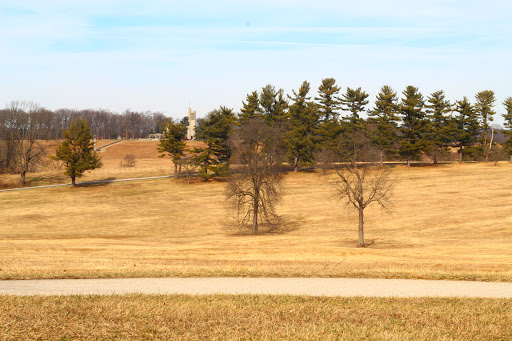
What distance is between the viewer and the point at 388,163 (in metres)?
96.7

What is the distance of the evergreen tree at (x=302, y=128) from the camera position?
3374 inches

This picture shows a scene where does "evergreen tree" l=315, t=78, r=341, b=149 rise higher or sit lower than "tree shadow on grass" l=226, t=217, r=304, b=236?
higher

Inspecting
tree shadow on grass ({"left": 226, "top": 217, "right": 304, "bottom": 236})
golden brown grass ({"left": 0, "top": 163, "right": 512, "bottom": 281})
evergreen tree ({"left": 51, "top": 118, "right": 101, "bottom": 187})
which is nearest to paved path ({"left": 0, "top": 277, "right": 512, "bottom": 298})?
golden brown grass ({"left": 0, "top": 163, "right": 512, "bottom": 281})

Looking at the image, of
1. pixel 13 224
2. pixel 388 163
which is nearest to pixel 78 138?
A: pixel 13 224

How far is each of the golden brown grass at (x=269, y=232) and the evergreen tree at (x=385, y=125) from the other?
7.67 m

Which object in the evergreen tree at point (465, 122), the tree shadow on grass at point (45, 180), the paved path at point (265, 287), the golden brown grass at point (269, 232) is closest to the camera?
the paved path at point (265, 287)

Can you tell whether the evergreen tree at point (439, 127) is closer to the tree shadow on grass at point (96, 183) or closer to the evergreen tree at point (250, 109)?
the evergreen tree at point (250, 109)

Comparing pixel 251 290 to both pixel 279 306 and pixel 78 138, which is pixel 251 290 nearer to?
pixel 279 306

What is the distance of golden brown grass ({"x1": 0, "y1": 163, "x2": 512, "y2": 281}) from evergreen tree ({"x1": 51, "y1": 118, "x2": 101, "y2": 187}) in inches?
124

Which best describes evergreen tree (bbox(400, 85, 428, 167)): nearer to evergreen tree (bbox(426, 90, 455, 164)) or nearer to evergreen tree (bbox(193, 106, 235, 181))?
evergreen tree (bbox(426, 90, 455, 164))

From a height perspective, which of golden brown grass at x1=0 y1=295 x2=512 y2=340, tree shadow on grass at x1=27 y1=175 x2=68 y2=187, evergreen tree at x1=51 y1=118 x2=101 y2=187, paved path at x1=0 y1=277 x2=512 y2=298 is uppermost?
evergreen tree at x1=51 y1=118 x2=101 y2=187

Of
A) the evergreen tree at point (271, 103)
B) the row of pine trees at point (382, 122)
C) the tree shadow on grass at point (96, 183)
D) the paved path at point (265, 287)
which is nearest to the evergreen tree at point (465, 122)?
the row of pine trees at point (382, 122)

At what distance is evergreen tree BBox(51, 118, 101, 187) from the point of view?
242 ft

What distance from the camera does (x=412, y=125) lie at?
297 feet
